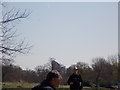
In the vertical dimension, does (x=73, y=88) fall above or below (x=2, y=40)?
below

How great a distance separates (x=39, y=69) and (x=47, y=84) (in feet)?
200

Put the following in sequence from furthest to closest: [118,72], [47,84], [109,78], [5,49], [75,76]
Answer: [109,78] < [118,72] < [5,49] < [75,76] < [47,84]

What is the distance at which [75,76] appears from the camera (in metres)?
11.9

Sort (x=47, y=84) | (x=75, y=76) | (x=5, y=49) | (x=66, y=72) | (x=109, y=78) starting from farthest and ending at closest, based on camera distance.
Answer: (x=109, y=78) < (x=66, y=72) < (x=5, y=49) < (x=75, y=76) < (x=47, y=84)

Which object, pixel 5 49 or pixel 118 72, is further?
pixel 118 72

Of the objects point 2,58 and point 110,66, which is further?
point 110,66

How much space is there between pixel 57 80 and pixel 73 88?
8180 mm

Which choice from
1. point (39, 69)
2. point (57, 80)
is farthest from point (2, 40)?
point (39, 69)

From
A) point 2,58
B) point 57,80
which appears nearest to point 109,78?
point 2,58

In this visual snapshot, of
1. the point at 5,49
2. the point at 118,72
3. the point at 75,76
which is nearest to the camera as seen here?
the point at 75,76

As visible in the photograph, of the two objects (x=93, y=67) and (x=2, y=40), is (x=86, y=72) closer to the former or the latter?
(x=93, y=67)

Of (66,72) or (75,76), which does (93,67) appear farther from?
(75,76)

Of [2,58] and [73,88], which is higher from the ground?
[2,58]

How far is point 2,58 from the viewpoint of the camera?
15125 mm
